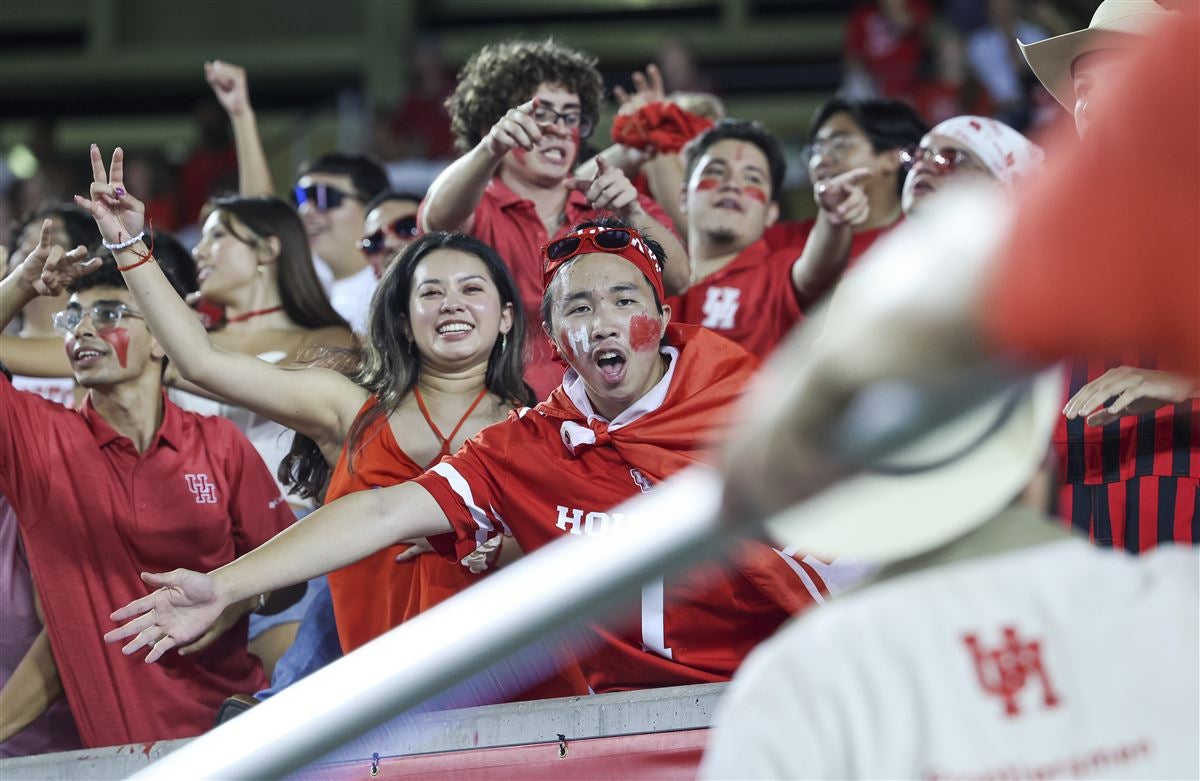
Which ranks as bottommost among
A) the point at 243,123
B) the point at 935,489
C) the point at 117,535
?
the point at 117,535

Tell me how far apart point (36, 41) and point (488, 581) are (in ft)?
50.0

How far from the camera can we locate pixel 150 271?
3.61m

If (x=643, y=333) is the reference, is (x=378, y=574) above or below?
below

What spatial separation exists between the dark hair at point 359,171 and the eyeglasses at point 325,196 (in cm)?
4

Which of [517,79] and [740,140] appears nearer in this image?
[517,79]

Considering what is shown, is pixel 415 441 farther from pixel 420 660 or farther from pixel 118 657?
A: pixel 420 660

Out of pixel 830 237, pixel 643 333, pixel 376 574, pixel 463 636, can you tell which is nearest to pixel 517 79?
pixel 830 237

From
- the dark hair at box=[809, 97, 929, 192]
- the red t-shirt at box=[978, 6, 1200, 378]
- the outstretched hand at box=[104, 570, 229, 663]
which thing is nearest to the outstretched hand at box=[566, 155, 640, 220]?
the dark hair at box=[809, 97, 929, 192]

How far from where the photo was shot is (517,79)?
477cm

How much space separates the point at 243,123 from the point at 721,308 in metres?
2.12

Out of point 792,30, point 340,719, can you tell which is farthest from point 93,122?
point 340,719

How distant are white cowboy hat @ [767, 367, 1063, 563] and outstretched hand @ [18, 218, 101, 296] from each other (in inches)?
123

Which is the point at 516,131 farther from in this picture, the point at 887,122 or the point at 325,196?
the point at 325,196

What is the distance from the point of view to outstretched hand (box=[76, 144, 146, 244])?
143 inches
